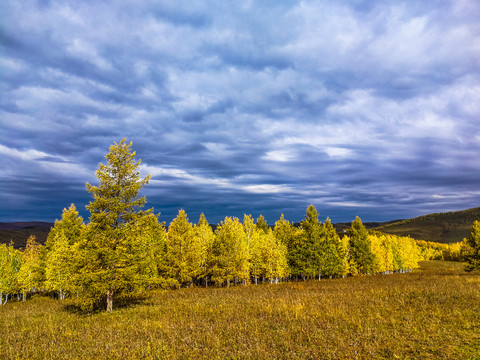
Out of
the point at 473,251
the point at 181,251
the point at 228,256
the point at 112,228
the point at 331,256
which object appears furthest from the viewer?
the point at 473,251

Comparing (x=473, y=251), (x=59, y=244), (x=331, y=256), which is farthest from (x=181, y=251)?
(x=473, y=251)

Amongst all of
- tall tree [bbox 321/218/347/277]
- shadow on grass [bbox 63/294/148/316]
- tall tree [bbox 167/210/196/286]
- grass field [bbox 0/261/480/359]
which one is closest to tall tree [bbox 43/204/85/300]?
shadow on grass [bbox 63/294/148/316]

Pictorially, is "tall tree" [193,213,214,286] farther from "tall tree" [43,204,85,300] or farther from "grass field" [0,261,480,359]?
"grass field" [0,261,480,359]

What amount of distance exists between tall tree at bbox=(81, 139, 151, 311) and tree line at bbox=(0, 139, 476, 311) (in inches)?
2.5

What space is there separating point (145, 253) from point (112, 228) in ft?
10.3

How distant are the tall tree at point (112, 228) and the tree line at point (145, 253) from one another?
0.06m

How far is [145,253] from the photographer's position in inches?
780

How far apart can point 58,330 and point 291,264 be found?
36.9 meters

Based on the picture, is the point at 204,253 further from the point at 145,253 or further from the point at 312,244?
the point at 145,253

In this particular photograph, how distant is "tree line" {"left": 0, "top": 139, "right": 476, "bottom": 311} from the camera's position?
58.0 ft

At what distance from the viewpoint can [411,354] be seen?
8586mm

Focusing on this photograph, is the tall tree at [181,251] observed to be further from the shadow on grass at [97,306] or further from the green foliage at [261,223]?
the green foliage at [261,223]

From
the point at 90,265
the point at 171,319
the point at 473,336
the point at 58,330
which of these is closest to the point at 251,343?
the point at 171,319

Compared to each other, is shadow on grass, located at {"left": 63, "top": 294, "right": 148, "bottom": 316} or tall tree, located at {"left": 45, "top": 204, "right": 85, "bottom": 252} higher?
tall tree, located at {"left": 45, "top": 204, "right": 85, "bottom": 252}
